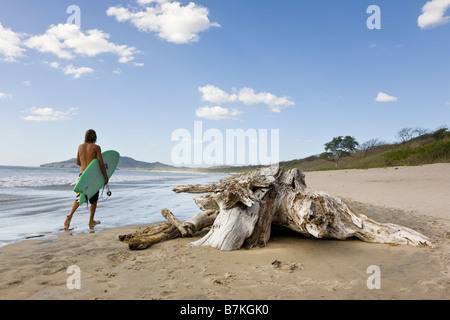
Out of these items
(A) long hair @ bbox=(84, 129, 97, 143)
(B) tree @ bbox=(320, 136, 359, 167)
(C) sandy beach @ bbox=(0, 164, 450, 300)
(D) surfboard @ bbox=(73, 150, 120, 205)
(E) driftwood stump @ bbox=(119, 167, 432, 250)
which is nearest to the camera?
(C) sandy beach @ bbox=(0, 164, 450, 300)

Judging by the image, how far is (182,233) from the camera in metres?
4.74

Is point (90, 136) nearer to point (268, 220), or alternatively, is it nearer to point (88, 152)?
point (88, 152)

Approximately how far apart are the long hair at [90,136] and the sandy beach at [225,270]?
8.02 feet

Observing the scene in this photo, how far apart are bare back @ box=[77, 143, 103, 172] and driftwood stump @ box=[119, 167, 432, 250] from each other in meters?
2.60

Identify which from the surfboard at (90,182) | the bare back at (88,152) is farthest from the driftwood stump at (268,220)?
the bare back at (88,152)

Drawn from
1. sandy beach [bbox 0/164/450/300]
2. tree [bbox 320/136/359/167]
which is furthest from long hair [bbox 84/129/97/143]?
tree [bbox 320/136/359/167]

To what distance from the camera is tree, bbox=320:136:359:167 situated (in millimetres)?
56031

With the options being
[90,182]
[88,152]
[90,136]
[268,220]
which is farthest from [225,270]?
[90,136]

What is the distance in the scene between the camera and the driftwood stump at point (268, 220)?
3965 millimetres

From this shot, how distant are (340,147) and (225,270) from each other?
58951 mm

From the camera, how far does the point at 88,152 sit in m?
6.31

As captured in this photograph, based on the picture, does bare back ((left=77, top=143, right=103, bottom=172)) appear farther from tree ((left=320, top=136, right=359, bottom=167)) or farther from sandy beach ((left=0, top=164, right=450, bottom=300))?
tree ((left=320, top=136, right=359, bottom=167))
